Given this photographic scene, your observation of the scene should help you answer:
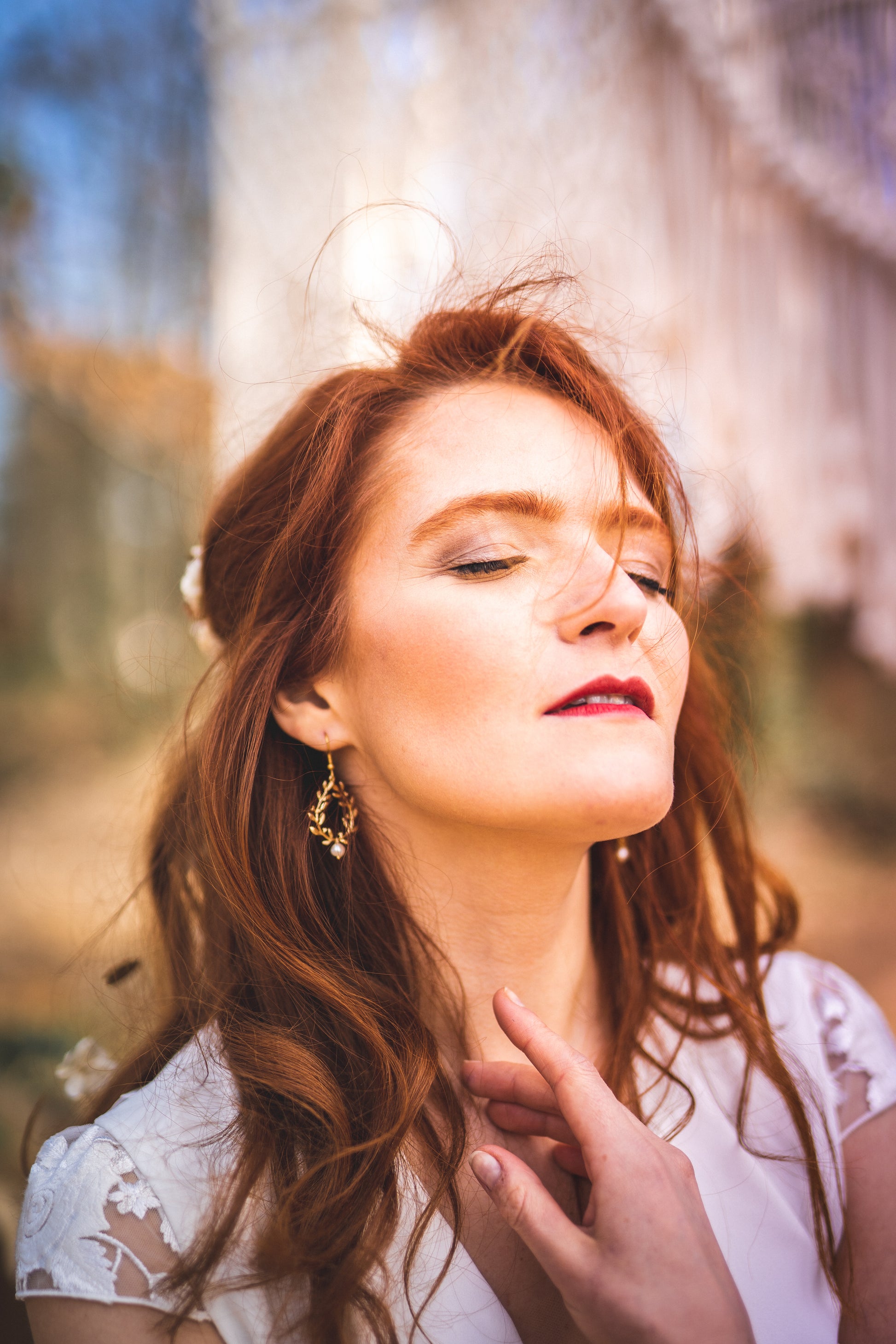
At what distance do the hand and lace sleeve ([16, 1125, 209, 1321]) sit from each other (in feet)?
1.48

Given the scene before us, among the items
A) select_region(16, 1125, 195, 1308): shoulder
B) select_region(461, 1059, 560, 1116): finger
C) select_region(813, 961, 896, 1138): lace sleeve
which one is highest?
select_region(461, 1059, 560, 1116): finger

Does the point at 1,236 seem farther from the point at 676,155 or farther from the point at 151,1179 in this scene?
the point at 151,1179

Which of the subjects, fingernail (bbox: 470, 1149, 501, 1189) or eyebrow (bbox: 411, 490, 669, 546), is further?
eyebrow (bbox: 411, 490, 669, 546)

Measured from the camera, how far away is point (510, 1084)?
1.24 meters

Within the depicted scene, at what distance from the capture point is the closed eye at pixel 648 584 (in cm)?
136

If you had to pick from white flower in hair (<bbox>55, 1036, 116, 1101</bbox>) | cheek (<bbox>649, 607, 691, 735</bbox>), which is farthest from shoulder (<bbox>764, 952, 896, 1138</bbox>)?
white flower in hair (<bbox>55, 1036, 116, 1101</bbox>)

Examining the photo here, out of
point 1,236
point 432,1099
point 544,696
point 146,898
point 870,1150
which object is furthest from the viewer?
point 1,236

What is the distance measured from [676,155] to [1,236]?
1900 millimetres

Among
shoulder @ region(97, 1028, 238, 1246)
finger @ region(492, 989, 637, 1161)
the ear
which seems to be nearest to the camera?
finger @ region(492, 989, 637, 1161)

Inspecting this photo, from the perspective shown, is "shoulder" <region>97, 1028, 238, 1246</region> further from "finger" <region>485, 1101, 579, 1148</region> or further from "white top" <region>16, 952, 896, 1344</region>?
"finger" <region>485, 1101, 579, 1148</region>

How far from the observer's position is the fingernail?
1.02 meters

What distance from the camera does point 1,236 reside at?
2.37 m

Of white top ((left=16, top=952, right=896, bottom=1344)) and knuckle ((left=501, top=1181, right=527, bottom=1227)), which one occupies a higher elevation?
knuckle ((left=501, top=1181, right=527, bottom=1227))

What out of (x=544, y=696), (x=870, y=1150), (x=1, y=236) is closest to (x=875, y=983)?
(x=870, y=1150)
